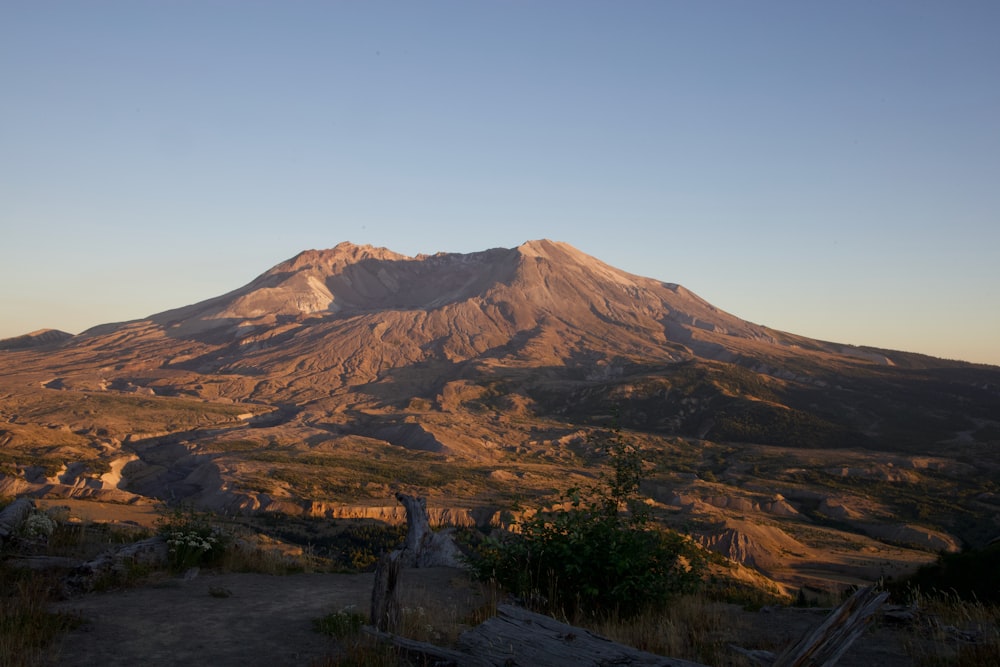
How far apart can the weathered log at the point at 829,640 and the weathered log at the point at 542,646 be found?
106 centimetres

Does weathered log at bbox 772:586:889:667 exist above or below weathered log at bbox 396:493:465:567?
above

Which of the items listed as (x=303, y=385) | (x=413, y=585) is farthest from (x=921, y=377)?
(x=413, y=585)

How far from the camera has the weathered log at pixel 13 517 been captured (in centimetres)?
1161

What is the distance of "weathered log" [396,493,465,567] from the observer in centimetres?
1321

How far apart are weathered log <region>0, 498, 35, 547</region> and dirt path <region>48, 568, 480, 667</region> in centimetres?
268

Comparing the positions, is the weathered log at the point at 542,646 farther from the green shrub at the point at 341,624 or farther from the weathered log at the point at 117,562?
the weathered log at the point at 117,562

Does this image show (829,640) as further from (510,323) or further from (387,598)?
(510,323)

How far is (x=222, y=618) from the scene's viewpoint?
9.45 metres

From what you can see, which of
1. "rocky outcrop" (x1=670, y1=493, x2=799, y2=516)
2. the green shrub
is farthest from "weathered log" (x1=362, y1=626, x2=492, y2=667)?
"rocky outcrop" (x1=670, y1=493, x2=799, y2=516)

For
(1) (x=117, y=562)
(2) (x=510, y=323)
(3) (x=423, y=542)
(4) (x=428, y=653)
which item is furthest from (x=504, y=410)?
(4) (x=428, y=653)

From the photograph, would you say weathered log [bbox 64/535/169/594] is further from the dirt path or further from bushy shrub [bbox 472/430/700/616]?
bushy shrub [bbox 472/430/700/616]

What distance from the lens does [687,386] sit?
111875mm

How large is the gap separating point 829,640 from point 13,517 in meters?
14.5

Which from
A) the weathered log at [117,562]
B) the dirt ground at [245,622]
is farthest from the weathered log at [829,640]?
the weathered log at [117,562]
